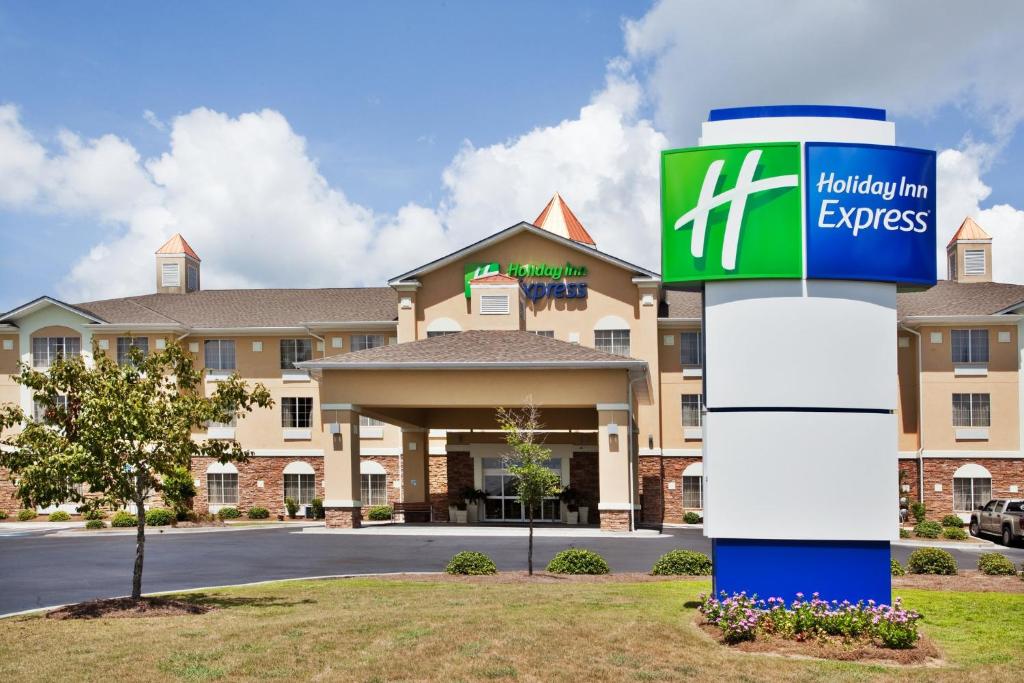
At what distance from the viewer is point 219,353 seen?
4562cm

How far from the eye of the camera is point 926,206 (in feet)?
46.8

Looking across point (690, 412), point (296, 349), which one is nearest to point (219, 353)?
point (296, 349)

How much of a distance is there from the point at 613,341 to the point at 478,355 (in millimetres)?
9784

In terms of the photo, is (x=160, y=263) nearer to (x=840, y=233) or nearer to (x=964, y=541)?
(x=964, y=541)

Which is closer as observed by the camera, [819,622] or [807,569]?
[819,622]

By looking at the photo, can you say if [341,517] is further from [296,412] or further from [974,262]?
[974,262]

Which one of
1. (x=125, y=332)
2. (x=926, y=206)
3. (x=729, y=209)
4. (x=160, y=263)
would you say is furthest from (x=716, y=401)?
(x=160, y=263)

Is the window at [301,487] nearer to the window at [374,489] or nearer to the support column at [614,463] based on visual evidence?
the window at [374,489]

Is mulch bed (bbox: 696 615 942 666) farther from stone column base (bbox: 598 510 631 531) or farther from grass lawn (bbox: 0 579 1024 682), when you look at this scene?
stone column base (bbox: 598 510 631 531)

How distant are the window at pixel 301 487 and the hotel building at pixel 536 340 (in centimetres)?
6

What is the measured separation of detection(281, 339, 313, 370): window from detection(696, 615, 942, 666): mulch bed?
34.3 metres

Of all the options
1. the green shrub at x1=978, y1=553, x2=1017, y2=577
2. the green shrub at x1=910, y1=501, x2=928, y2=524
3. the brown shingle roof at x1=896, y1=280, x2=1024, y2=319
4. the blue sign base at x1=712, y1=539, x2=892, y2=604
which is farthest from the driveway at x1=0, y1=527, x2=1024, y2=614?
the brown shingle roof at x1=896, y1=280, x2=1024, y2=319

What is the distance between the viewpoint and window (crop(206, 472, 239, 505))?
1763 inches

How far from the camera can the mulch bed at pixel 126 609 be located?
625 inches
